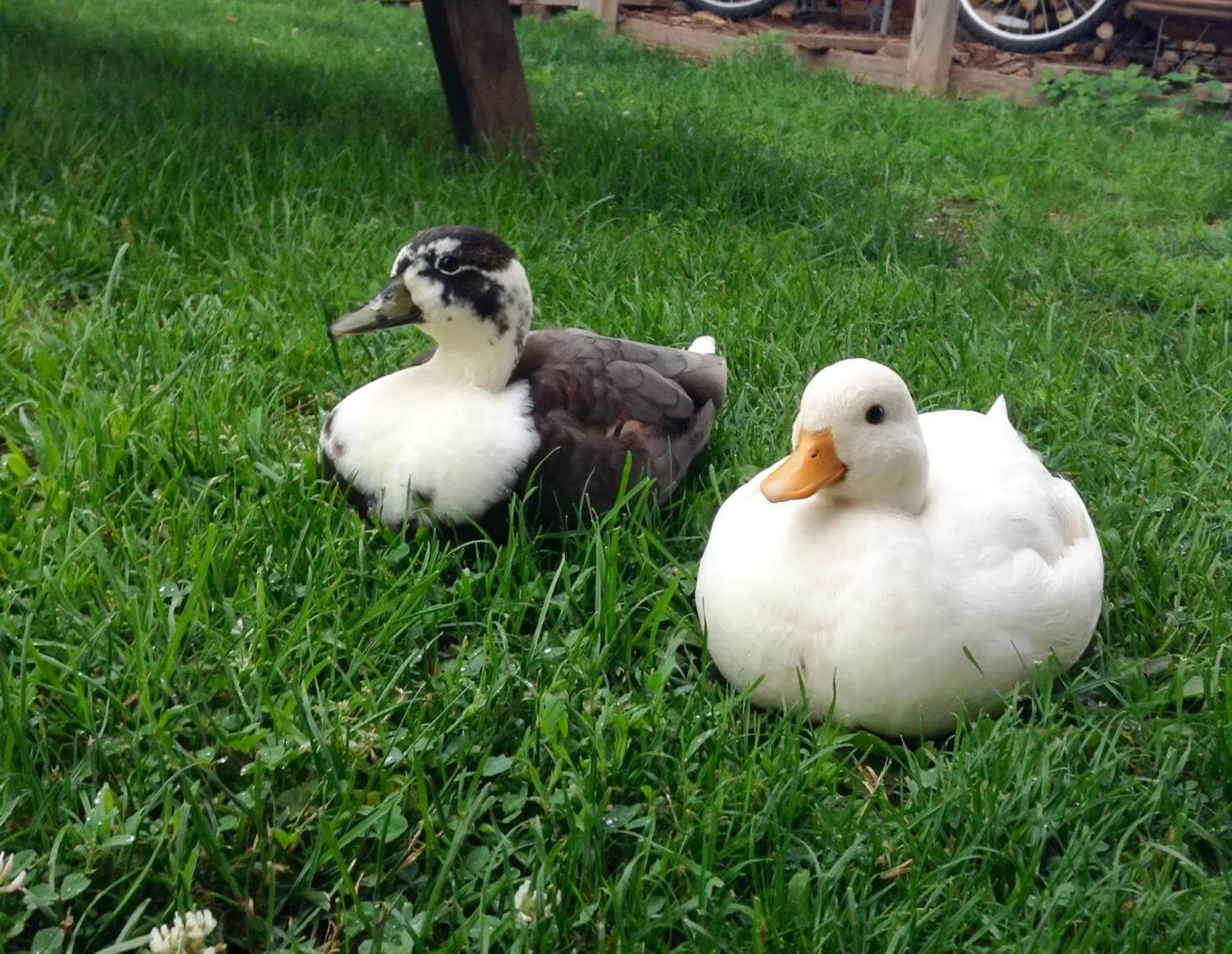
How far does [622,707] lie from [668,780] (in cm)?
17

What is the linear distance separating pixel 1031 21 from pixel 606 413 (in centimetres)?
733

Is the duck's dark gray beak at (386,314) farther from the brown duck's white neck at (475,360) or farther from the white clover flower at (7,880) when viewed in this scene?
the white clover flower at (7,880)

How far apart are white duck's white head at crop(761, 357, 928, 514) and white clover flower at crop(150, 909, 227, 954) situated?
3.35 feet

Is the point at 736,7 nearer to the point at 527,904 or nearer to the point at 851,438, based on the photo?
the point at 851,438

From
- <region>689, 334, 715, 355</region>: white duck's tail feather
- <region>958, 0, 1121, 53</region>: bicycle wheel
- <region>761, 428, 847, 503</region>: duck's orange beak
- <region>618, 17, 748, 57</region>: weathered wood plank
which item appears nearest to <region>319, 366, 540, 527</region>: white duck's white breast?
<region>761, 428, 847, 503</region>: duck's orange beak

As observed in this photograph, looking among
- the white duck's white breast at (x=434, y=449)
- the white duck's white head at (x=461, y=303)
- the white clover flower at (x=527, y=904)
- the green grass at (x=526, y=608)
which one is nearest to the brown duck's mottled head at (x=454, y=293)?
the white duck's white head at (x=461, y=303)

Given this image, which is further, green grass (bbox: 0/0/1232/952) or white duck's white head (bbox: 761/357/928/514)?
white duck's white head (bbox: 761/357/928/514)

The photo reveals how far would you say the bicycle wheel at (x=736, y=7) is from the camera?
895 centimetres

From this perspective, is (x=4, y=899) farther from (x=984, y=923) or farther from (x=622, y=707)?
(x=984, y=923)

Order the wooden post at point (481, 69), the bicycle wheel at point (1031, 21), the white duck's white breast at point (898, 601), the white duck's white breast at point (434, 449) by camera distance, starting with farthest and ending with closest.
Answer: the bicycle wheel at point (1031, 21) → the wooden post at point (481, 69) → the white duck's white breast at point (434, 449) → the white duck's white breast at point (898, 601)

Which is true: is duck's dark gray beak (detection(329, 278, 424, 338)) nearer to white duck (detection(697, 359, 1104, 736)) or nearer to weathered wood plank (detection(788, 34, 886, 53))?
white duck (detection(697, 359, 1104, 736))

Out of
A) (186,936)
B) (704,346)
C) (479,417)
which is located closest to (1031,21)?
(704,346)

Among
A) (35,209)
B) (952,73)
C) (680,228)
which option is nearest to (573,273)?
(680,228)

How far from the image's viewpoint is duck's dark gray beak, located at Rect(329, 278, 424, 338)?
2.34m
